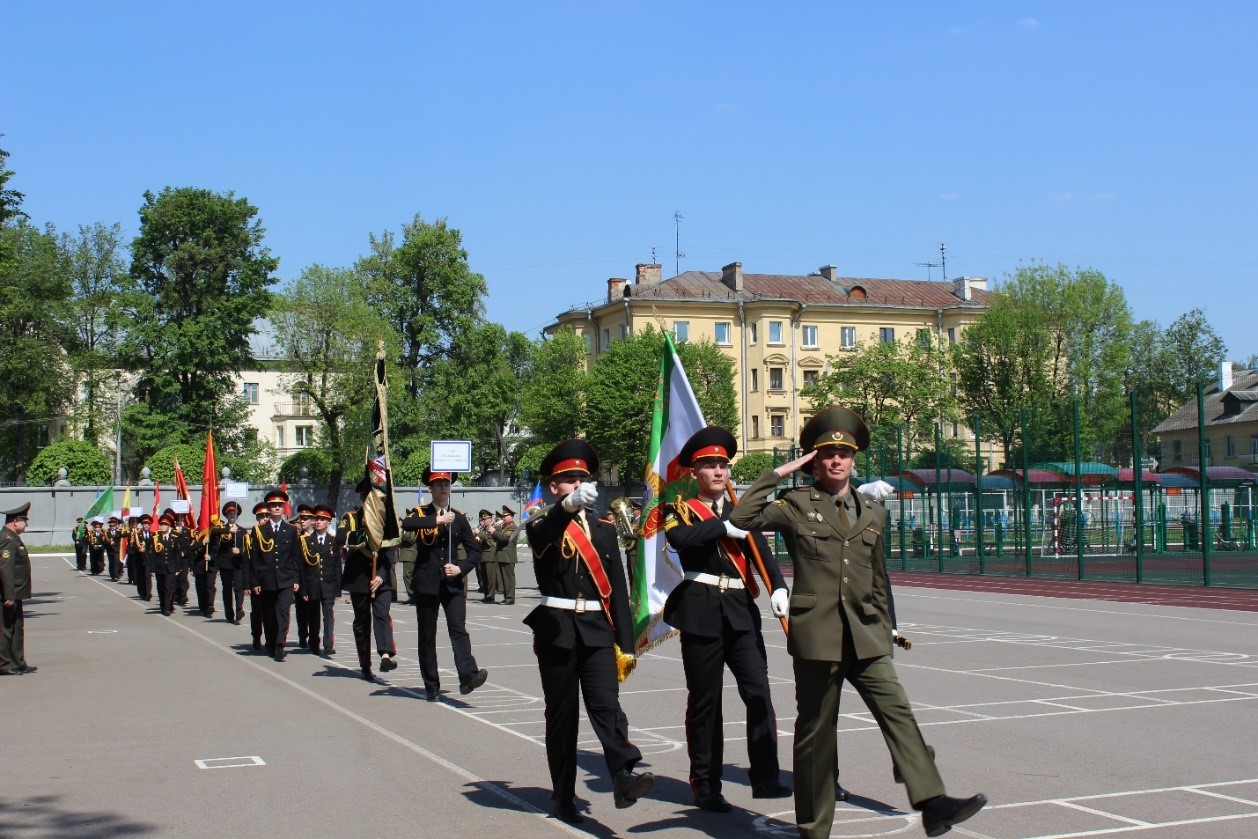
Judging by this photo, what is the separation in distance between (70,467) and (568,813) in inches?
2399

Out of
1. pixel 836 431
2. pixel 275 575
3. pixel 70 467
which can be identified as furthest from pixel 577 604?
pixel 70 467

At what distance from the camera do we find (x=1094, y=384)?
76750 millimetres

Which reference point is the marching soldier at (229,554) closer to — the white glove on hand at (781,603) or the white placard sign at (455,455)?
the white glove on hand at (781,603)

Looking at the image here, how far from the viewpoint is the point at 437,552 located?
41.5 feet

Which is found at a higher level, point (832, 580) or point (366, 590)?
point (832, 580)

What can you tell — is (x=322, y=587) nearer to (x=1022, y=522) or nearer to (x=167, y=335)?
(x=1022, y=522)

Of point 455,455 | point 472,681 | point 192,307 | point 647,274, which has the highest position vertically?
point 647,274

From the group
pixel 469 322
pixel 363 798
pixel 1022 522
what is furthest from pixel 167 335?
pixel 363 798

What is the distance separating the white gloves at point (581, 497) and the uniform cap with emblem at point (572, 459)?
0.27 m

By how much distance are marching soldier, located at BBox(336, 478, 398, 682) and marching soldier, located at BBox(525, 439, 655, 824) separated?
6.79m

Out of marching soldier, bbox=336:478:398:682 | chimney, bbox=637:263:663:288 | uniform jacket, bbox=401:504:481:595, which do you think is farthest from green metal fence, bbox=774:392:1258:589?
chimney, bbox=637:263:663:288

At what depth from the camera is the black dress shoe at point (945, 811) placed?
6145 millimetres

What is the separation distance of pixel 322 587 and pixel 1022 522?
68.5 ft

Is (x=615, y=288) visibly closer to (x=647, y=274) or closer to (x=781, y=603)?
(x=647, y=274)
